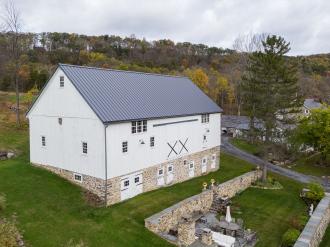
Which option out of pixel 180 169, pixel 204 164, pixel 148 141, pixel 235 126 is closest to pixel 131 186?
pixel 148 141

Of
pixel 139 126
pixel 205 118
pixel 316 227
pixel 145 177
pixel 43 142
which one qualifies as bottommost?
pixel 316 227

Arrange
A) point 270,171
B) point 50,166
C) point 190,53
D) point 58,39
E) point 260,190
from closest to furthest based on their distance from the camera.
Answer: point 50,166 → point 260,190 → point 270,171 → point 58,39 → point 190,53

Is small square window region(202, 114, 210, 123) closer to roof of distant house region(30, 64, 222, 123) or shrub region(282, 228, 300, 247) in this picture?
roof of distant house region(30, 64, 222, 123)

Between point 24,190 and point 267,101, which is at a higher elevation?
point 267,101

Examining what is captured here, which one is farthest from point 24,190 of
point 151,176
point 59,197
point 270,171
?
point 270,171

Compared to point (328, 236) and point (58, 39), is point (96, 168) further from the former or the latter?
point (58, 39)

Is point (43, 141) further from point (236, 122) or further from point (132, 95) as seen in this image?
point (236, 122)
